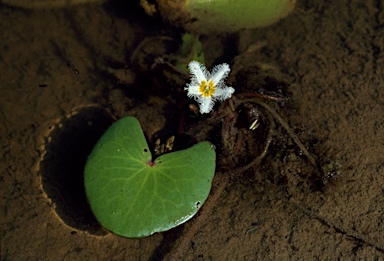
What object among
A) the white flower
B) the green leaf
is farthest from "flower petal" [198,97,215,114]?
the green leaf

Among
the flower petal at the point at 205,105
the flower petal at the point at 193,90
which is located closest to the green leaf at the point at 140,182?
the flower petal at the point at 205,105

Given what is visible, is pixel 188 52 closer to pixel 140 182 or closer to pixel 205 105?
pixel 205 105

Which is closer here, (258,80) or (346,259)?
(346,259)

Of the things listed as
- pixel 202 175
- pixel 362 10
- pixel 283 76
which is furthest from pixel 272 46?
pixel 202 175

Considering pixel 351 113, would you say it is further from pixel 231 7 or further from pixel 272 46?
pixel 231 7

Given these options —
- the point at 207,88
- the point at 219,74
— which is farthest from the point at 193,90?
the point at 219,74

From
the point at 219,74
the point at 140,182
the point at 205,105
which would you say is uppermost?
the point at 219,74

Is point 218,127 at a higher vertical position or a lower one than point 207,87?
lower
